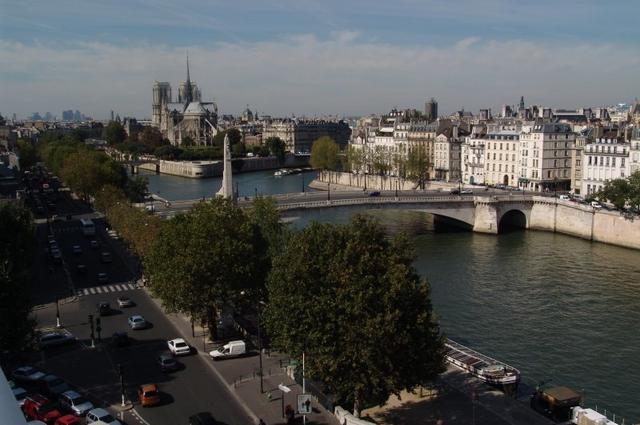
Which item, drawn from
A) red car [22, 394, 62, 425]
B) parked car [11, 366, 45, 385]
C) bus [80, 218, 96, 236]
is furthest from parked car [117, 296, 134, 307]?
bus [80, 218, 96, 236]

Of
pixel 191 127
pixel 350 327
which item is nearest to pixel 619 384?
pixel 350 327

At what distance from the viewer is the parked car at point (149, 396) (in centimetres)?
1866

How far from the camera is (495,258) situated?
4534cm

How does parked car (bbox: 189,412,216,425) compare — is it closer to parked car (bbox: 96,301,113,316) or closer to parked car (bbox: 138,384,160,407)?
parked car (bbox: 138,384,160,407)

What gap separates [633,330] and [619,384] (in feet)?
24.3

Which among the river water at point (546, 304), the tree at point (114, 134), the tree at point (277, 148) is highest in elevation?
the tree at point (114, 134)

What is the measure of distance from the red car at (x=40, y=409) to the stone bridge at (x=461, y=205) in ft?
115

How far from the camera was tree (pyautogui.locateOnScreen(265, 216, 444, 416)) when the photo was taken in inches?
667

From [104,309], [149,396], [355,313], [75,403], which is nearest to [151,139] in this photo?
[104,309]

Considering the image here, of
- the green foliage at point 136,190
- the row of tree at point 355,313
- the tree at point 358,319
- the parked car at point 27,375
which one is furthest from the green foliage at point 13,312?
the green foliage at point 136,190

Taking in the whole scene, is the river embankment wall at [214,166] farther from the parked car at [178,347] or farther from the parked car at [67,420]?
the parked car at [67,420]

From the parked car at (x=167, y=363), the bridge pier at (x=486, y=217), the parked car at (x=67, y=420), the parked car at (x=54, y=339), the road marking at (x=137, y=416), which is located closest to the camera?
the parked car at (x=67, y=420)

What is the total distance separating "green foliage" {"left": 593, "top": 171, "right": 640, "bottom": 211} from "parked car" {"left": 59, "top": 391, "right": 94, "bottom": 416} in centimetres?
4334

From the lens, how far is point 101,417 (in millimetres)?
17062
